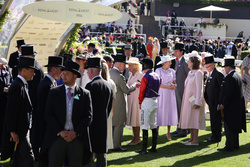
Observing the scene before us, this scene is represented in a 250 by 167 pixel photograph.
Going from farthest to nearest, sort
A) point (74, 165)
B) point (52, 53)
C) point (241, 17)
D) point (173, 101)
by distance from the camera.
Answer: point (241, 17) → point (52, 53) → point (173, 101) → point (74, 165)

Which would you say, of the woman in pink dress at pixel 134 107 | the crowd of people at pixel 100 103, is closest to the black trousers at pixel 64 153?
the crowd of people at pixel 100 103

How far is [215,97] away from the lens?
9680 millimetres

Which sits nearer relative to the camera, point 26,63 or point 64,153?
point 64,153

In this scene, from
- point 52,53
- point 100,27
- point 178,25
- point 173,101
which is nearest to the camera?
point 173,101

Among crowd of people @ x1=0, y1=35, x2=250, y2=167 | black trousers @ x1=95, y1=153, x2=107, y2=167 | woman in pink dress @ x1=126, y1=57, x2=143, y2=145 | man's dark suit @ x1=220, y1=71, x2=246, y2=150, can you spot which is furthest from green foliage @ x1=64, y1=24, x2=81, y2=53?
black trousers @ x1=95, y1=153, x2=107, y2=167

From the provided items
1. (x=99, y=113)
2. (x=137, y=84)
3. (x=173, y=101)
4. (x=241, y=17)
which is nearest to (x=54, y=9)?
(x=137, y=84)

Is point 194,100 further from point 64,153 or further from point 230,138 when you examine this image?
point 64,153

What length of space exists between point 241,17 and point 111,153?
3767 cm

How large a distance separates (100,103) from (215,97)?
3.73 m

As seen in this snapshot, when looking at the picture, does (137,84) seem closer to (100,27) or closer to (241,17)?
(100,27)

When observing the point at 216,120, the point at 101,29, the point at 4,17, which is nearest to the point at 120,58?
the point at 216,120

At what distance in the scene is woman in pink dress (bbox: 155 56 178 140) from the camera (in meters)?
→ 9.59

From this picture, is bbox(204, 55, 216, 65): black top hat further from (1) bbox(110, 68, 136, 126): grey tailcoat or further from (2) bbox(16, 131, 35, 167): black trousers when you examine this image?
(2) bbox(16, 131, 35, 167): black trousers

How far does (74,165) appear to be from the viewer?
5684 millimetres
